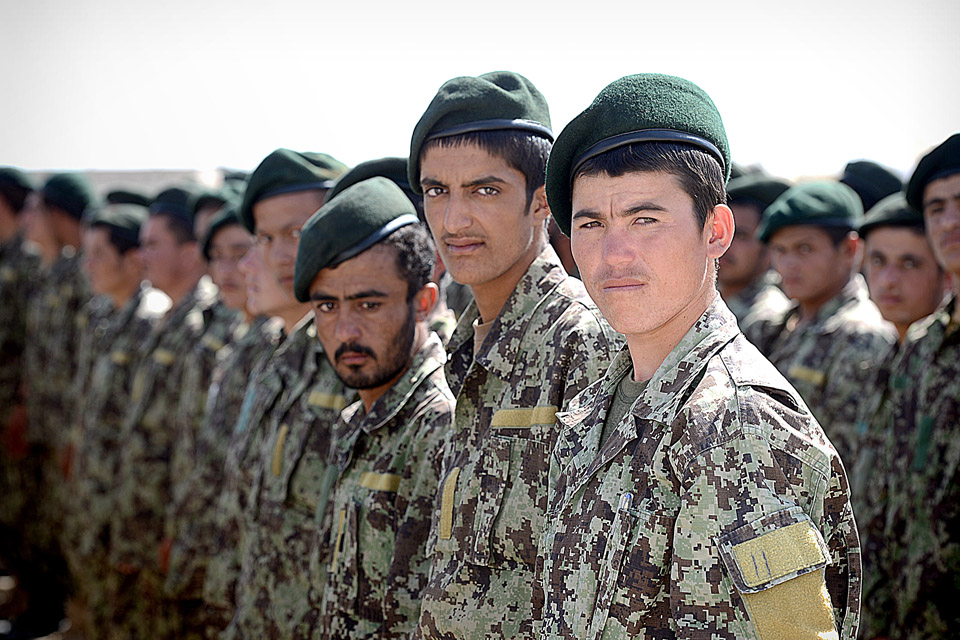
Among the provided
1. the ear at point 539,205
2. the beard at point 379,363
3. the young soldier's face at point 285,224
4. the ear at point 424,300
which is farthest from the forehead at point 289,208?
the ear at point 539,205

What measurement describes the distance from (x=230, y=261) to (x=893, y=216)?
161 inches

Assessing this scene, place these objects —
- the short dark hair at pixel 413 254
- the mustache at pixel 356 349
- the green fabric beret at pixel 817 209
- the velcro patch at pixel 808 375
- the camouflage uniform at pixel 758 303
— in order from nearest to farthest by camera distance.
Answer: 1. the mustache at pixel 356 349
2. the short dark hair at pixel 413 254
3. the velcro patch at pixel 808 375
4. the green fabric beret at pixel 817 209
5. the camouflage uniform at pixel 758 303

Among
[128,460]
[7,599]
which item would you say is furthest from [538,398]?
[7,599]

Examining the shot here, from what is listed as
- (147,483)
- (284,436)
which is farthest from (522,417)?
(147,483)

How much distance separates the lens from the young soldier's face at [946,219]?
421 cm

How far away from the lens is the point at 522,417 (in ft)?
8.55

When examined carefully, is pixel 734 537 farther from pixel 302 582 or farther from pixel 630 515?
pixel 302 582

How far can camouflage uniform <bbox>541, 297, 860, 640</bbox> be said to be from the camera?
65.1 inches

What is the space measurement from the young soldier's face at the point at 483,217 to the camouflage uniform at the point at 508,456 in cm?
12

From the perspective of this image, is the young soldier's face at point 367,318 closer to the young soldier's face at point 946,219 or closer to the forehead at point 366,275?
the forehead at point 366,275

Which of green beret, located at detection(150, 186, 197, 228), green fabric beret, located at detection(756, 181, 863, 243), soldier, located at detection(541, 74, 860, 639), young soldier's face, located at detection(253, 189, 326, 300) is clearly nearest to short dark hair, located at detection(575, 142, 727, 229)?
soldier, located at detection(541, 74, 860, 639)

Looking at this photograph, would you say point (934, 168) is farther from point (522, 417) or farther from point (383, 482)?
point (383, 482)

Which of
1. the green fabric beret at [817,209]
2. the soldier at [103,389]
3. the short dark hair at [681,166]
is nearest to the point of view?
the short dark hair at [681,166]

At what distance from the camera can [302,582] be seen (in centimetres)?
372
